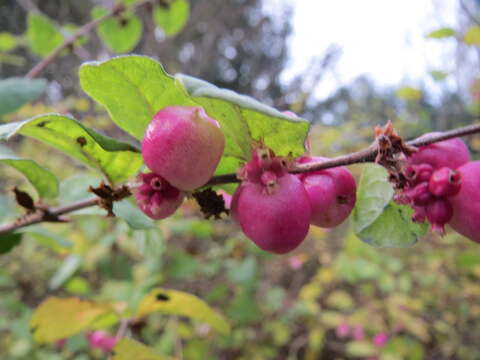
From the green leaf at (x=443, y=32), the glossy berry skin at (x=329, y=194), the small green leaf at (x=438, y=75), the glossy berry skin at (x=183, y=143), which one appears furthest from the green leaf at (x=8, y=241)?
the small green leaf at (x=438, y=75)

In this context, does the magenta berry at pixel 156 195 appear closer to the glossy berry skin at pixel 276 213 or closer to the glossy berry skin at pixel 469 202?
the glossy berry skin at pixel 276 213

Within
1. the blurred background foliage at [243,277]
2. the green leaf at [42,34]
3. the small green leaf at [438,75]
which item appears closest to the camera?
the green leaf at [42,34]

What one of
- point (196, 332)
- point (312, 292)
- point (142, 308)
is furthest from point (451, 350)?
point (142, 308)

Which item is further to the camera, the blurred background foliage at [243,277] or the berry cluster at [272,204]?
the blurred background foliage at [243,277]

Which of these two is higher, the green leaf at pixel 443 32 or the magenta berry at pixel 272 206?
the green leaf at pixel 443 32

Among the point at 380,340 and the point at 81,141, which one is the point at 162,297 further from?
the point at 380,340

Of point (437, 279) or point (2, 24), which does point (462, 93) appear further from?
point (2, 24)

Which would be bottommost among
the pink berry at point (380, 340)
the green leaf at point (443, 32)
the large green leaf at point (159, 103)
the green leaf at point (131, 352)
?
the pink berry at point (380, 340)
